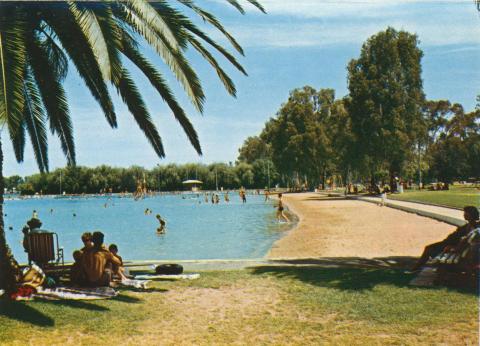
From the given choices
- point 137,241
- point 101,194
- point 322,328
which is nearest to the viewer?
point 322,328

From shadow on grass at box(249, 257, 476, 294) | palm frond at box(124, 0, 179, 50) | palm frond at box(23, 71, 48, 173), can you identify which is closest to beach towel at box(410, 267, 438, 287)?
shadow on grass at box(249, 257, 476, 294)

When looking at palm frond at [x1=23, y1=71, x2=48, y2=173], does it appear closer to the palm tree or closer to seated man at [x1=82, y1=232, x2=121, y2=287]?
the palm tree

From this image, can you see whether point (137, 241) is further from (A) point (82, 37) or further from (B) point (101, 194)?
(B) point (101, 194)

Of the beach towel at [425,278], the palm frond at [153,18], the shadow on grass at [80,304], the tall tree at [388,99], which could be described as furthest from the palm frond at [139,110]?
the tall tree at [388,99]

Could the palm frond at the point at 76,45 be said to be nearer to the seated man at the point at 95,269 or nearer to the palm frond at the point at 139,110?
the palm frond at the point at 139,110

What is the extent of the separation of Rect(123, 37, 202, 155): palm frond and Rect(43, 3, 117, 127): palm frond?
58cm

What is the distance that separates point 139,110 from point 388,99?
41.4 metres

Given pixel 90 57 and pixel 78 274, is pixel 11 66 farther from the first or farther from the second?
pixel 78 274

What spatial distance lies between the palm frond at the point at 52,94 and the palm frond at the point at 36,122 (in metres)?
0.47

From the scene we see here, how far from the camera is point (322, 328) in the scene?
5.52 metres

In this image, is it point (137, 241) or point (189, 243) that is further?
point (137, 241)

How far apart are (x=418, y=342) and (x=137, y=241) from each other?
19.9 m

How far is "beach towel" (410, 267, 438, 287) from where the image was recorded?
7209 millimetres

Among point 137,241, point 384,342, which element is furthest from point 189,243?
point 384,342
